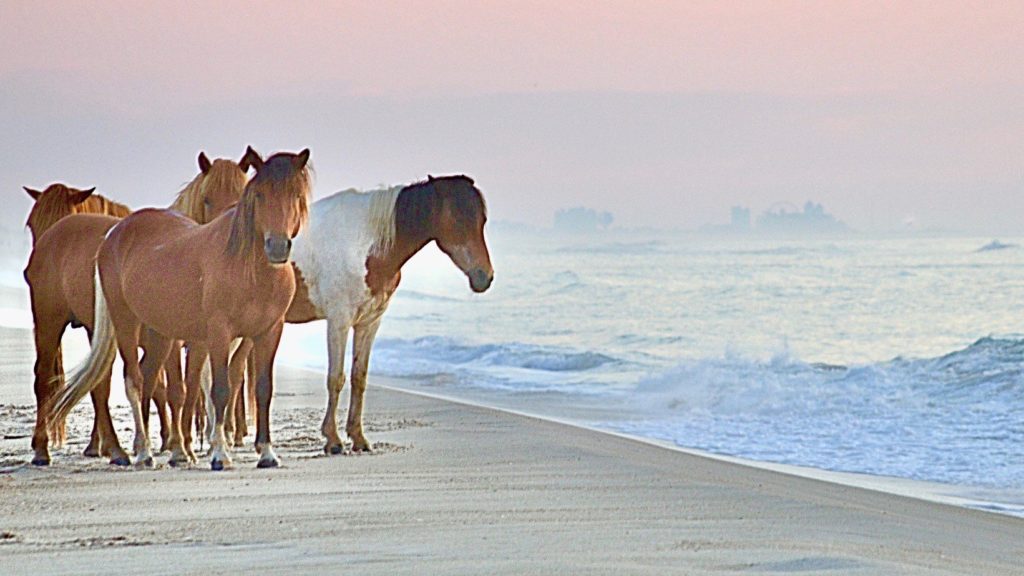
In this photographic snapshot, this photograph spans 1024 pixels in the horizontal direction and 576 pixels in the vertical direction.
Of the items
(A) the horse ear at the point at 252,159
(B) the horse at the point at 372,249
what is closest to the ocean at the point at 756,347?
(B) the horse at the point at 372,249

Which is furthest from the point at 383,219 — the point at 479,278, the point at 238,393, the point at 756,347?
the point at 756,347

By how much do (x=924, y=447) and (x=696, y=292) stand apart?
27009 millimetres

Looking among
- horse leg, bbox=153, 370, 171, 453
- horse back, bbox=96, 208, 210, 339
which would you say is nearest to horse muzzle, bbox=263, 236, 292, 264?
horse back, bbox=96, 208, 210, 339

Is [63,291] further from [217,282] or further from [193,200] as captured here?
[217,282]

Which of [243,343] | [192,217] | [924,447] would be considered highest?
[192,217]

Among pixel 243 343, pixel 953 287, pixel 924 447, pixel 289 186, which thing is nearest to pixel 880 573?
pixel 289 186

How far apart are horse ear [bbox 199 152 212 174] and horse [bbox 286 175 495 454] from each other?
694mm

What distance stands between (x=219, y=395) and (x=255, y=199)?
1.07m

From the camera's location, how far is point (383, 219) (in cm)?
888

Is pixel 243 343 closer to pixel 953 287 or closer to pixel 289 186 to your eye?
pixel 289 186

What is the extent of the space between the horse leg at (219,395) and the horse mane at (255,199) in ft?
1.50

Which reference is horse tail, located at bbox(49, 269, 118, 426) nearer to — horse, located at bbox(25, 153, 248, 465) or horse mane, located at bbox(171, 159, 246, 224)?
horse, located at bbox(25, 153, 248, 465)

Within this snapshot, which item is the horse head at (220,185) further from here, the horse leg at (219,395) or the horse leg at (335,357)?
the horse leg at (219,395)

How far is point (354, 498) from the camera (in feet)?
19.9
